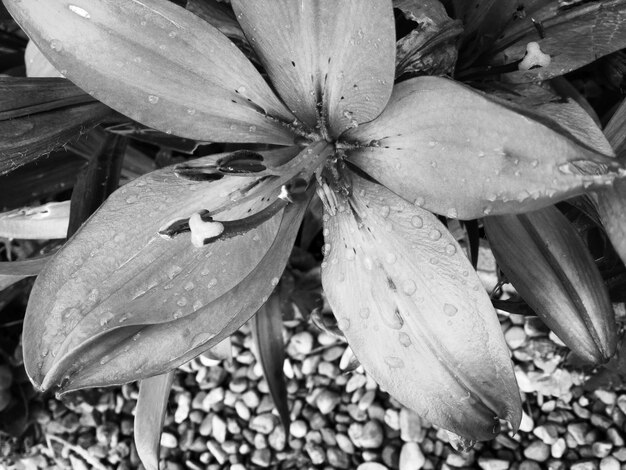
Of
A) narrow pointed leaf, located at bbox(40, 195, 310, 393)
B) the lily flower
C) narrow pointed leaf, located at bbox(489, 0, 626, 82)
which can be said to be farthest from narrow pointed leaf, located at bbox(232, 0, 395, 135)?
narrow pointed leaf, located at bbox(489, 0, 626, 82)

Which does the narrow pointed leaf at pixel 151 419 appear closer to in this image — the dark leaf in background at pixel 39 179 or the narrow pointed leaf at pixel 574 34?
the dark leaf in background at pixel 39 179

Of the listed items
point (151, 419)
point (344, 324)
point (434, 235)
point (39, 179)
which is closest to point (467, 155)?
point (434, 235)

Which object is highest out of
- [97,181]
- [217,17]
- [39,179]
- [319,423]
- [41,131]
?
[217,17]

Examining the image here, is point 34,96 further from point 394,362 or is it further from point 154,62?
point 394,362

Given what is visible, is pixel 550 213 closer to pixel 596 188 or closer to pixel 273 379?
pixel 596 188

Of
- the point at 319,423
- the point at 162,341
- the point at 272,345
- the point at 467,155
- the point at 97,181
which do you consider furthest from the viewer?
the point at 319,423

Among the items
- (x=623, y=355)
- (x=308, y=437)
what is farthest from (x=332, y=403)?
(x=623, y=355)
